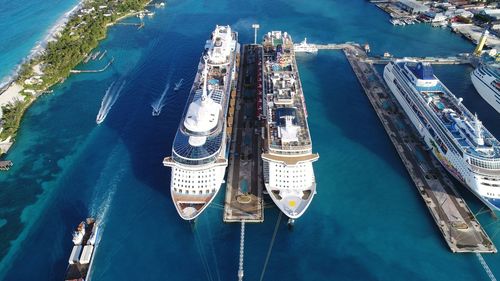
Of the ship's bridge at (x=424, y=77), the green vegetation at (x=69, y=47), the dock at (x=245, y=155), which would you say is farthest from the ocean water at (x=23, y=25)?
the ship's bridge at (x=424, y=77)

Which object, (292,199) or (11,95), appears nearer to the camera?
(292,199)

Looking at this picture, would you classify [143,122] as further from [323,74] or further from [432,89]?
[432,89]

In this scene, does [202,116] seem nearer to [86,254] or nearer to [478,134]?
[86,254]

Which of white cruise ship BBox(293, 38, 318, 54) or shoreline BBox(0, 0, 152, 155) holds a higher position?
white cruise ship BBox(293, 38, 318, 54)

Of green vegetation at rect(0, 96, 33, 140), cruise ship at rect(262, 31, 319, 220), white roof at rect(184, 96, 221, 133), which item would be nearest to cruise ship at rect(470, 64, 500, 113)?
cruise ship at rect(262, 31, 319, 220)

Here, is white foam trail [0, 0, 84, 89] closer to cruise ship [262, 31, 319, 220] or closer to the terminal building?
cruise ship [262, 31, 319, 220]

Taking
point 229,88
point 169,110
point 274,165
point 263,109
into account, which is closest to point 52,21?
point 169,110

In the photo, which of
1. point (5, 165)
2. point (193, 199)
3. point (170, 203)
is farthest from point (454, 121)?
point (5, 165)
